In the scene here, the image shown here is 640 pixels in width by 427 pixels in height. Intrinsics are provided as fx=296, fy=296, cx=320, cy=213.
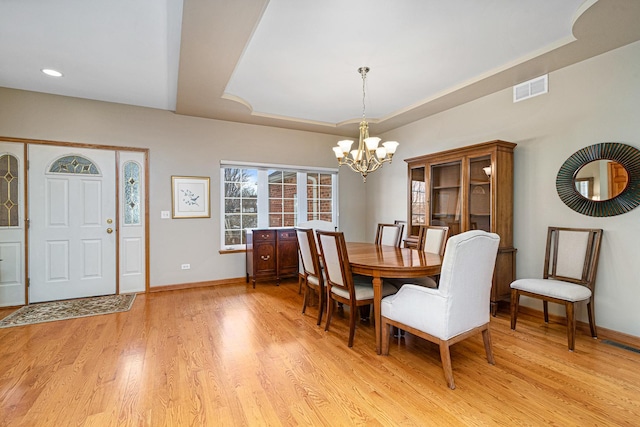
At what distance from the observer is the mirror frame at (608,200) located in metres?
2.54

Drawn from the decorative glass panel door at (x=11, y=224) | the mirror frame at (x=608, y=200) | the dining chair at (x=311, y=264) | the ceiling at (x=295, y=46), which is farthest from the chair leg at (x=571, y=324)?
the decorative glass panel door at (x=11, y=224)

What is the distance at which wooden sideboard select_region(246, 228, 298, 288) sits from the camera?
447cm

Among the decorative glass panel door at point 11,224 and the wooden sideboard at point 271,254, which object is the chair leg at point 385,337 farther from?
the decorative glass panel door at point 11,224

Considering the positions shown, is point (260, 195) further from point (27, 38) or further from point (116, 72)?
point (27, 38)

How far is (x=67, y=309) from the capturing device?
11.4 ft

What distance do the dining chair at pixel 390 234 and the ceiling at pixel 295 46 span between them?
5.62 ft

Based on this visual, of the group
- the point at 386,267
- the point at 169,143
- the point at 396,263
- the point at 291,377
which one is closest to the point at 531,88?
the point at 396,263

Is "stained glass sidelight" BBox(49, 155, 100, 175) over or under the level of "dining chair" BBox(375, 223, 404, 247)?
over

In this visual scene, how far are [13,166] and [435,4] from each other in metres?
4.87

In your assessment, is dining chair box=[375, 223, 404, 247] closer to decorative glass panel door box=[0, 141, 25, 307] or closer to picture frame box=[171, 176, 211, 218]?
picture frame box=[171, 176, 211, 218]

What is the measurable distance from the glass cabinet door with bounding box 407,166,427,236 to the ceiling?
95cm

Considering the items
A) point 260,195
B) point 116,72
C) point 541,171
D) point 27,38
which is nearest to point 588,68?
point 541,171

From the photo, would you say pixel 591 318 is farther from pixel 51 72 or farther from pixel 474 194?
pixel 51 72

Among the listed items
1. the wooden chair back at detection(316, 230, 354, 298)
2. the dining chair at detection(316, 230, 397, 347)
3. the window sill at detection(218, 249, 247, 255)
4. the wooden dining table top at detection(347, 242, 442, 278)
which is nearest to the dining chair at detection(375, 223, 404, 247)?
the wooden dining table top at detection(347, 242, 442, 278)
